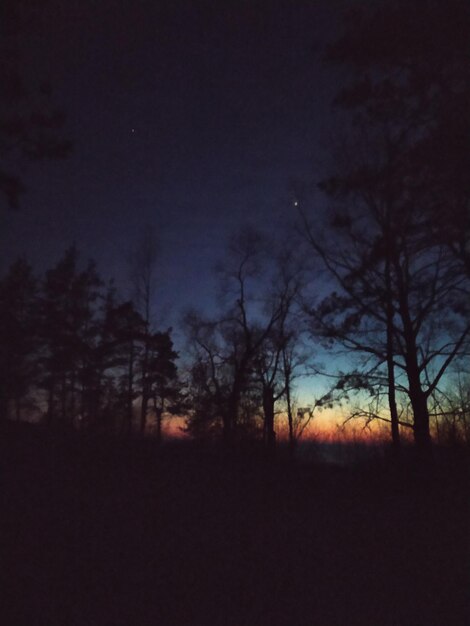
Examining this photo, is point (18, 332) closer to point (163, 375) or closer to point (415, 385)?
point (163, 375)

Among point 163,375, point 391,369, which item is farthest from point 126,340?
point 391,369

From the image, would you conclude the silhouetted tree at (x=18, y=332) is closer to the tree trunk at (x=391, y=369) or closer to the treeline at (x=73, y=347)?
the treeline at (x=73, y=347)

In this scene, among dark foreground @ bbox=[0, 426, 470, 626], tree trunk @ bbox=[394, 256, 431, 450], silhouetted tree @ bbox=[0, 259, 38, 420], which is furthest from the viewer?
silhouetted tree @ bbox=[0, 259, 38, 420]

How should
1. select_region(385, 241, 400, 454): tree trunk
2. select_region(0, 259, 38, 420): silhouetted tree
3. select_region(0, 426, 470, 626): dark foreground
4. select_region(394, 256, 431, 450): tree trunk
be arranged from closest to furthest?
select_region(0, 426, 470, 626): dark foreground < select_region(385, 241, 400, 454): tree trunk < select_region(394, 256, 431, 450): tree trunk < select_region(0, 259, 38, 420): silhouetted tree

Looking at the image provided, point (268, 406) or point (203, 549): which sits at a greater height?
point (268, 406)

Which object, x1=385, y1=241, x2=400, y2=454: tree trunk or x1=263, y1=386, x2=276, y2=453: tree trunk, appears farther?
x1=263, y1=386, x2=276, y2=453: tree trunk

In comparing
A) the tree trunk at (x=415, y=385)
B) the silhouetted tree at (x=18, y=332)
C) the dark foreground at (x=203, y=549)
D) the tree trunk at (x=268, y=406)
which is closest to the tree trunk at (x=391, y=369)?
the tree trunk at (x=415, y=385)

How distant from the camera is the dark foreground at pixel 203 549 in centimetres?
502

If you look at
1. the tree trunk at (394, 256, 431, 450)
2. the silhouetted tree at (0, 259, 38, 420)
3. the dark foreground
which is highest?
the silhouetted tree at (0, 259, 38, 420)

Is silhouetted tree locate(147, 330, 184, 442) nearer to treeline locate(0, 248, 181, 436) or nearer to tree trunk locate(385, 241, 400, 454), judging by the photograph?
treeline locate(0, 248, 181, 436)

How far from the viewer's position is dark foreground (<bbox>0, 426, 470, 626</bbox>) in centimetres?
502

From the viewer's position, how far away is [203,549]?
6.91 metres

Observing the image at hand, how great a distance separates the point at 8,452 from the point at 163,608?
666cm

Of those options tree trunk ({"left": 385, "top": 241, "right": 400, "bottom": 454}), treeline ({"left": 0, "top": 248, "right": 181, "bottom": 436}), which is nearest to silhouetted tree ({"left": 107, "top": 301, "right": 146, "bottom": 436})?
treeline ({"left": 0, "top": 248, "right": 181, "bottom": 436})
